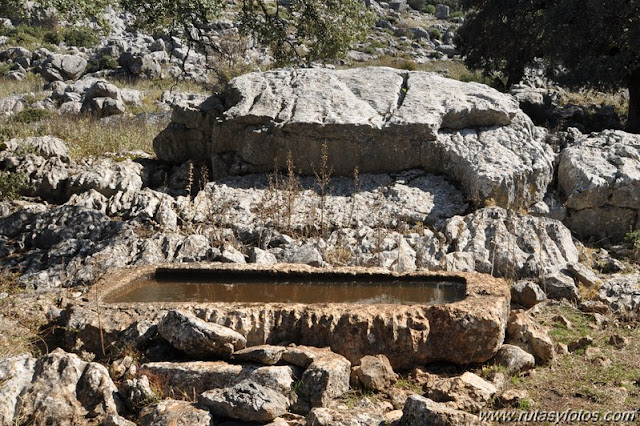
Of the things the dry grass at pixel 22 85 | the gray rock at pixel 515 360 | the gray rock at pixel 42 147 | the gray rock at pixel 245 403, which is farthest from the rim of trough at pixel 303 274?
the dry grass at pixel 22 85

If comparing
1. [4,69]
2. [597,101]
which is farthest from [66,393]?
[4,69]

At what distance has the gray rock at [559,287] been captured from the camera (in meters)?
6.86

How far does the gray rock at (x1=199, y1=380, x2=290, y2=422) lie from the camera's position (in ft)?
13.4

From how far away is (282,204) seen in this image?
9.10 m

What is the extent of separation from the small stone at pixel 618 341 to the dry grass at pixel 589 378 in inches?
1.4

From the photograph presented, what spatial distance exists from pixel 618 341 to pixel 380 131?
4.93 meters

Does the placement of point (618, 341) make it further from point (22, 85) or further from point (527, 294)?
point (22, 85)

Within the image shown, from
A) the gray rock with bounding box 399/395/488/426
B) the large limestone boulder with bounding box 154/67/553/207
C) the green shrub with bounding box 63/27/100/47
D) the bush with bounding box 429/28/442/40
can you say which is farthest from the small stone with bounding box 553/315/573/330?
the bush with bounding box 429/28/442/40

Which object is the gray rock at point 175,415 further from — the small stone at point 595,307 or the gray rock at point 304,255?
the small stone at point 595,307

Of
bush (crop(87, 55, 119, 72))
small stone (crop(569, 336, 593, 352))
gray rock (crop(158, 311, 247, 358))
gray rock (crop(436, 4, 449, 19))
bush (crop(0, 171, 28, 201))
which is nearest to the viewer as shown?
gray rock (crop(158, 311, 247, 358))

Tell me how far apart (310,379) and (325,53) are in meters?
8.10

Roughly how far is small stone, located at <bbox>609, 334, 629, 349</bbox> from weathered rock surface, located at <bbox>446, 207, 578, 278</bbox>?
61.6 inches

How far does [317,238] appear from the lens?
27.6 feet

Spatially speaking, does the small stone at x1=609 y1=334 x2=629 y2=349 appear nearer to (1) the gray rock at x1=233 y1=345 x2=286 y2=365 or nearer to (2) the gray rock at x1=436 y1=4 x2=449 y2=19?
(1) the gray rock at x1=233 y1=345 x2=286 y2=365
